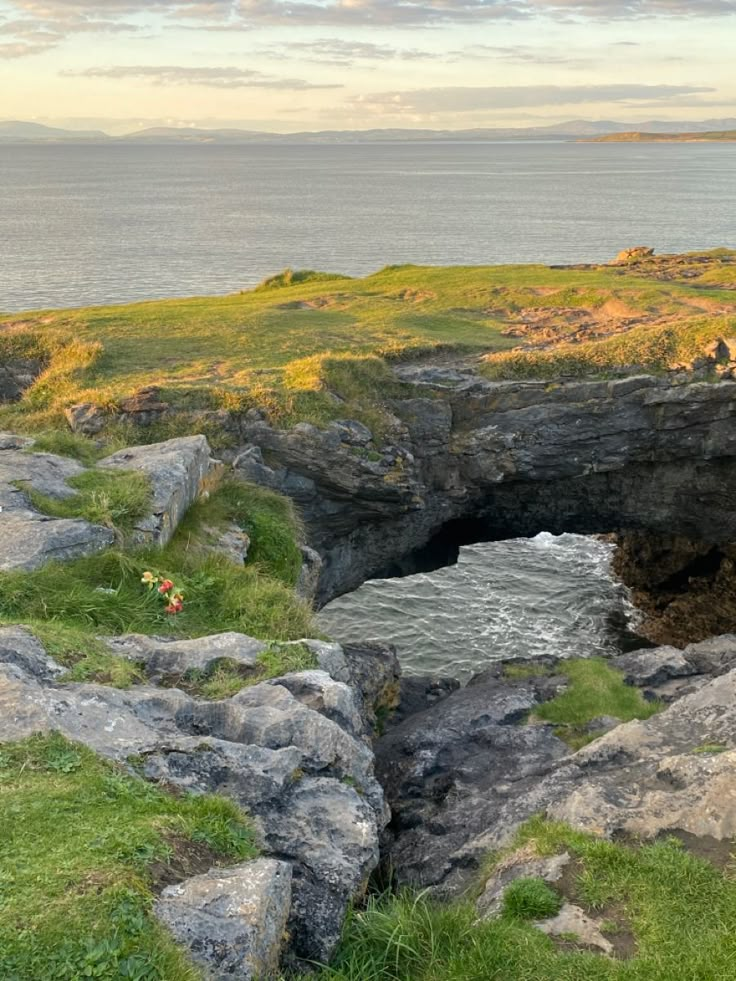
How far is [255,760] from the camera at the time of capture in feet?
32.7

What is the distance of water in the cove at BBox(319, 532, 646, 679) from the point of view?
104 ft

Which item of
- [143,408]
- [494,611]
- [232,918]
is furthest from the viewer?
[494,611]

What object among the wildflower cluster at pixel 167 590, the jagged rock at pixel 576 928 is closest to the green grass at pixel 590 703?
the wildflower cluster at pixel 167 590

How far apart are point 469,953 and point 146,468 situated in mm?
11764

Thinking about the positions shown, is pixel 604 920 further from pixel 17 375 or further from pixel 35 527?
pixel 17 375

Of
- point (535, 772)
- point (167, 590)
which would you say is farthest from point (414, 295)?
point (167, 590)

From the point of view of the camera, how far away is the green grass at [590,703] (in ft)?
60.9

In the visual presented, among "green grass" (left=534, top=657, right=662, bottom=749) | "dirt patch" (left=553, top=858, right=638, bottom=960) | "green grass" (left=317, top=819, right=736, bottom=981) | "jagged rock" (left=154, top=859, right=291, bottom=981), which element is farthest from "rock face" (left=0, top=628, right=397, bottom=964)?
"green grass" (left=534, top=657, right=662, bottom=749)

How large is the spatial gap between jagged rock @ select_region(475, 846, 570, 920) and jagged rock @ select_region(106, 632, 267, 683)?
13.9 feet

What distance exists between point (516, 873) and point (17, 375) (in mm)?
25995

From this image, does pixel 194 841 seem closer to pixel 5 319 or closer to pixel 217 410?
pixel 217 410

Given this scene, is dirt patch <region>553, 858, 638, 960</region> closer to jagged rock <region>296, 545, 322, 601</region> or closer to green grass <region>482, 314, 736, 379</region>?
jagged rock <region>296, 545, 322, 601</region>

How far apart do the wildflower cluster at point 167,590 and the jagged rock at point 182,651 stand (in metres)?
0.99

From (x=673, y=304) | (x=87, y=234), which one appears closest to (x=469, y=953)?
(x=673, y=304)
